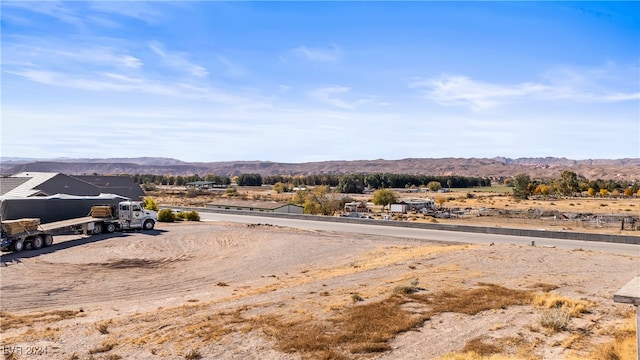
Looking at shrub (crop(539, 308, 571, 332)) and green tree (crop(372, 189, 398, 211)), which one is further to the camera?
green tree (crop(372, 189, 398, 211))

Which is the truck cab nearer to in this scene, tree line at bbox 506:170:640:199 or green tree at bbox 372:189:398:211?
green tree at bbox 372:189:398:211

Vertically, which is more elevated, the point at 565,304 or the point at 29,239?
the point at 565,304

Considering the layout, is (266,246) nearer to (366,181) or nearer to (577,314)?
(577,314)

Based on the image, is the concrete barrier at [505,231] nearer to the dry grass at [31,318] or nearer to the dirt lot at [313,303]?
the dirt lot at [313,303]

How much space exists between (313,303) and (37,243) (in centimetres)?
2184

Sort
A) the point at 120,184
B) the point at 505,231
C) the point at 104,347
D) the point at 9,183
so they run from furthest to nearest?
the point at 120,184, the point at 9,183, the point at 505,231, the point at 104,347

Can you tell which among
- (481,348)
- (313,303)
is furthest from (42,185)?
(481,348)

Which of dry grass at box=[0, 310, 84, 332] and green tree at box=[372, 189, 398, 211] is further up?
green tree at box=[372, 189, 398, 211]

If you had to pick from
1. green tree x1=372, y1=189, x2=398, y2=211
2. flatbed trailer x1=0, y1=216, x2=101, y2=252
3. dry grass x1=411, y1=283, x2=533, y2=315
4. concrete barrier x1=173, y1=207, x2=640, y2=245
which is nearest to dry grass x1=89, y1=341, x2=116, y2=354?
dry grass x1=411, y1=283, x2=533, y2=315

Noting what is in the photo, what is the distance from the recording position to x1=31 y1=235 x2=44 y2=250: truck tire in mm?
30812

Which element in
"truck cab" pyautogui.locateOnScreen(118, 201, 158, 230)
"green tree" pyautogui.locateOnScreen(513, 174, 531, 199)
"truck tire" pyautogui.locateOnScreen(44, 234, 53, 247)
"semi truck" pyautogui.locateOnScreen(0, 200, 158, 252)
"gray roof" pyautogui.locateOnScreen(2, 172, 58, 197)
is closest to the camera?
"semi truck" pyautogui.locateOnScreen(0, 200, 158, 252)

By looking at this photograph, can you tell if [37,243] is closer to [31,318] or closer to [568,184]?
[31,318]

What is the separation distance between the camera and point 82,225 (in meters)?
37.1

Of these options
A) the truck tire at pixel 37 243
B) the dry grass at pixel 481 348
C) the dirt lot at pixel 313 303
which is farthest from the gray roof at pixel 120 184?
the dry grass at pixel 481 348
